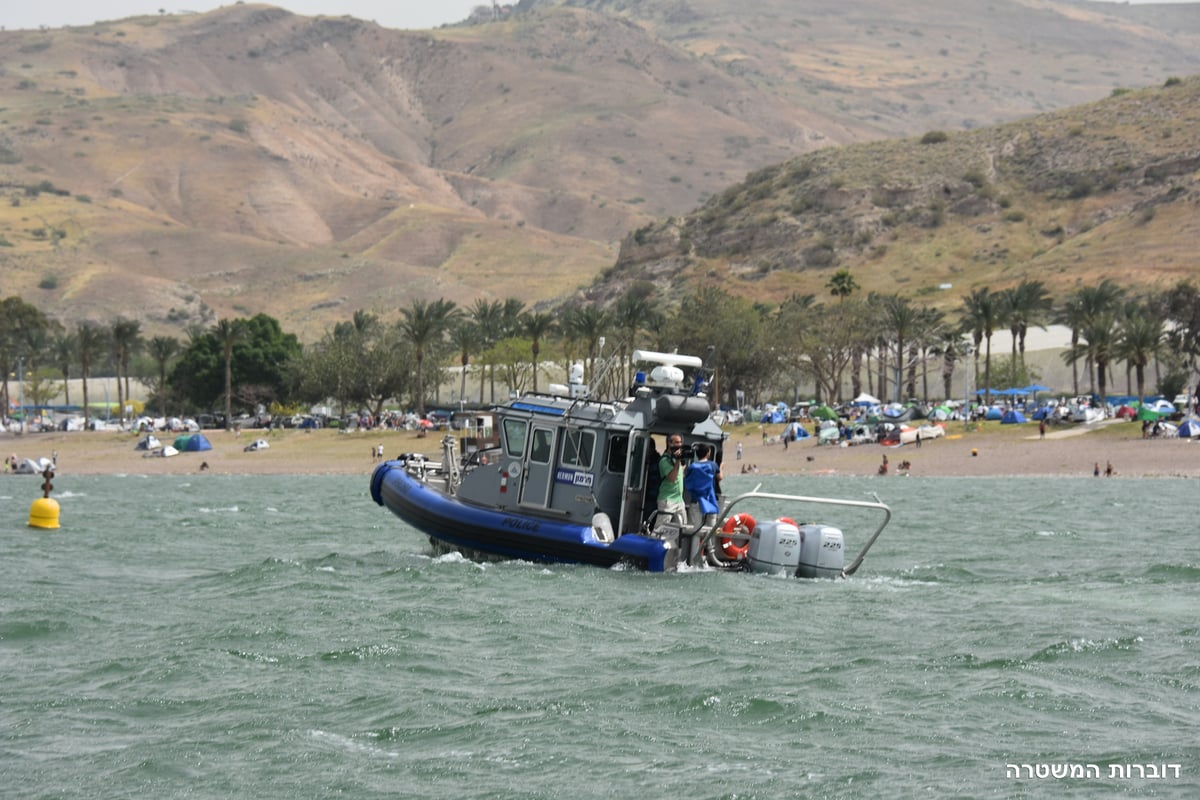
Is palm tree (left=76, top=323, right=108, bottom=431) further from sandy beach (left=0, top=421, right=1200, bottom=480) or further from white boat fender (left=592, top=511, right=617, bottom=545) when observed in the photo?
white boat fender (left=592, top=511, right=617, bottom=545)

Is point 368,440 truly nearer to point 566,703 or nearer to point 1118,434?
point 1118,434

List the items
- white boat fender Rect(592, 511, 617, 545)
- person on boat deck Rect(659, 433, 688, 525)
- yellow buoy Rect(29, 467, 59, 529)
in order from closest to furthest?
person on boat deck Rect(659, 433, 688, 525) → white boat fender Rect(592, 511, 617, 545) → yellow buoy Rect(29, 467, 59, 529)

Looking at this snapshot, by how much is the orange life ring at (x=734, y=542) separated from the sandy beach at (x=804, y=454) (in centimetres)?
4123

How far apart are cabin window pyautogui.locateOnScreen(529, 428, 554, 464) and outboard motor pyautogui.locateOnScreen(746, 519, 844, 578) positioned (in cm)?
355

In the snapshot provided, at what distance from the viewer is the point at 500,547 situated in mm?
25719

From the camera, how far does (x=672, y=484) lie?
24.6 metres

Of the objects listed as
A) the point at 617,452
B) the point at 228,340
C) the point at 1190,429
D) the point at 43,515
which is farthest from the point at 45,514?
the point at 228,340

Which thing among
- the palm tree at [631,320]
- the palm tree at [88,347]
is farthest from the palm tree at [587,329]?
the palm tree at [88,347]

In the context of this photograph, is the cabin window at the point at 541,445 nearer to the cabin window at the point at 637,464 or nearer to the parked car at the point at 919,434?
the cabin window at the point at 637,464

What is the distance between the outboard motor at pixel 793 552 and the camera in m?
24.7

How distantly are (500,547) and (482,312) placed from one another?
92869mm

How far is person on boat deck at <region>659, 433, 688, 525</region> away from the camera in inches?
965

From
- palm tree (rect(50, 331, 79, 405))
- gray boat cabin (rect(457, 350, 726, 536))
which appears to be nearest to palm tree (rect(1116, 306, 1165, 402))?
gray boat cabin (rect(457, 350, 726, 536))

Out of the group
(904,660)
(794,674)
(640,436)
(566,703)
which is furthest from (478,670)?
(640,436)
